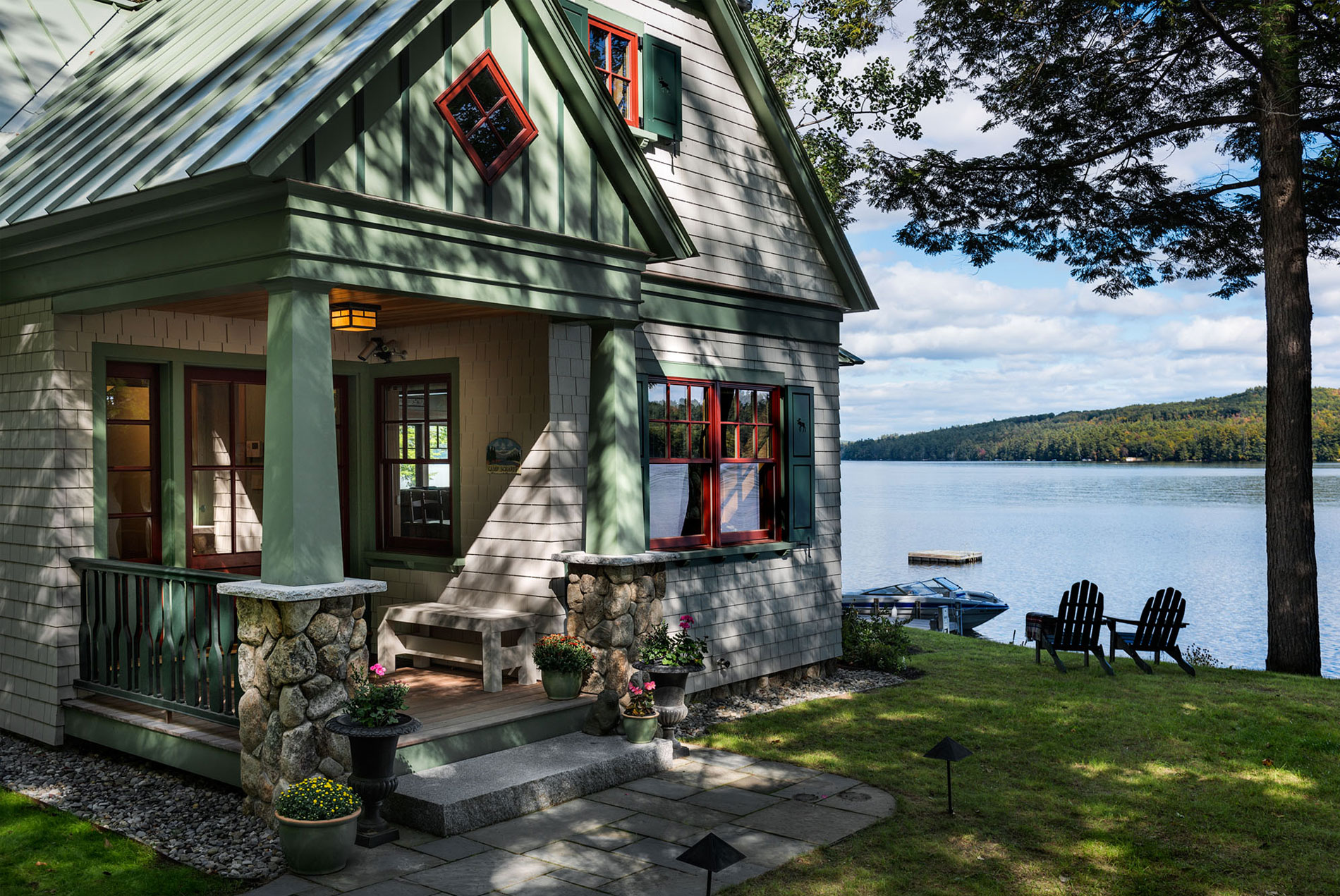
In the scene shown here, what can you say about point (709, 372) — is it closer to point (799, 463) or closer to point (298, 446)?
point (799, 463)

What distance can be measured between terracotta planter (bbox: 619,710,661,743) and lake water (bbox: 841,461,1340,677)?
14140 mm

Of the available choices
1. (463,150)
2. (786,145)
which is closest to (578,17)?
(463,150)

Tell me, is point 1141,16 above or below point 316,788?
above

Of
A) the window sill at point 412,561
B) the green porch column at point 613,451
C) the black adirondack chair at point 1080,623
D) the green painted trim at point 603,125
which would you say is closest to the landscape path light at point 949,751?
the green porch column at point 613,451

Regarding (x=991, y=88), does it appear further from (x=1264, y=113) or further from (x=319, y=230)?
(x=319, y=230)

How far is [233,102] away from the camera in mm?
6035

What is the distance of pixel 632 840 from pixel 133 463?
488 centimetres

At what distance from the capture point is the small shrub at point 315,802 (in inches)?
211

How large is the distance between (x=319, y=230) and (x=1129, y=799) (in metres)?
6.15

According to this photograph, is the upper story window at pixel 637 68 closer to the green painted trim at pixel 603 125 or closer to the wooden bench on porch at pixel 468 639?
the green painted trim at pixel 603 125

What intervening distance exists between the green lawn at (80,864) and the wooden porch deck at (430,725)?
2.23 feet

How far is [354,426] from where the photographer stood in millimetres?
9516

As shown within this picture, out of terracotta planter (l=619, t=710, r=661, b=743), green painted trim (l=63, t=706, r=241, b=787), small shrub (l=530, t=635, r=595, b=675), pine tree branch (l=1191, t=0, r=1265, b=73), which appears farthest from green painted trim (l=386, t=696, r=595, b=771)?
pine tree branch (l=1191, t=0, r=1265, b=73)

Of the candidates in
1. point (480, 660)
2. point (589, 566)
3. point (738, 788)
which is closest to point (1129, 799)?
point (738, 788)
